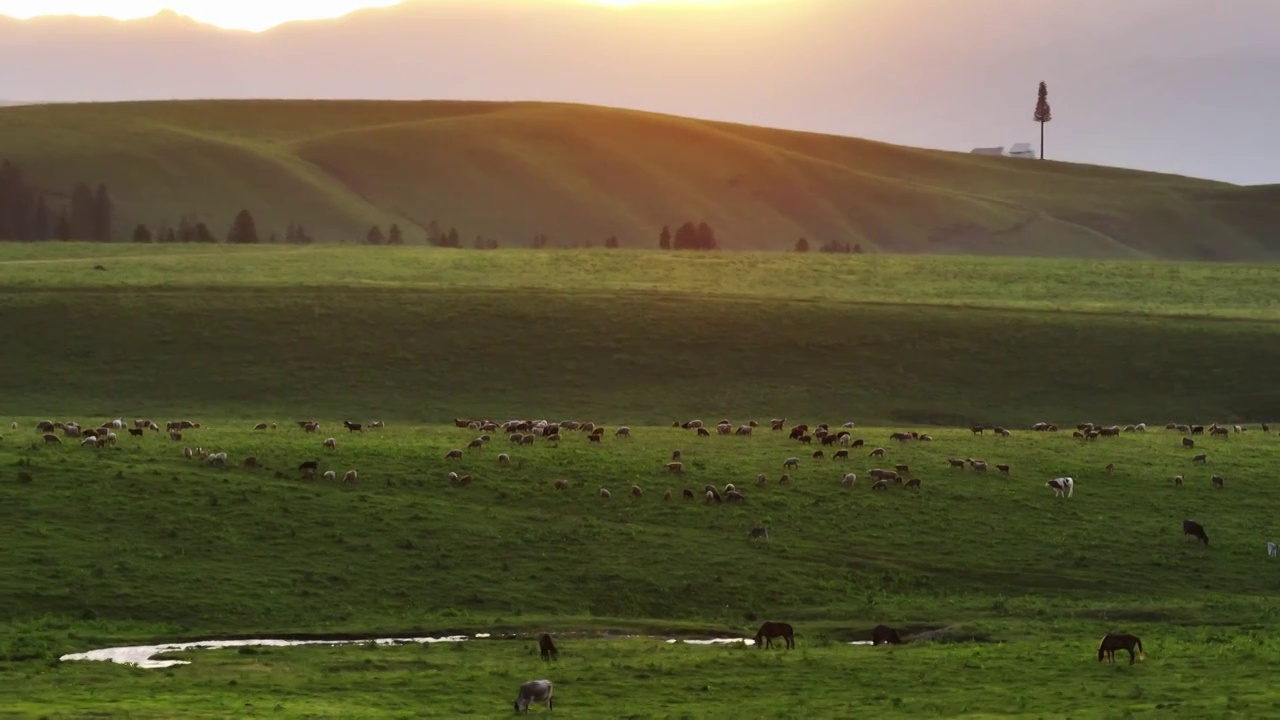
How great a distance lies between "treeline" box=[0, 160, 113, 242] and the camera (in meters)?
168

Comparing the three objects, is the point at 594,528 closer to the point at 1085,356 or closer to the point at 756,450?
the point at 756,450

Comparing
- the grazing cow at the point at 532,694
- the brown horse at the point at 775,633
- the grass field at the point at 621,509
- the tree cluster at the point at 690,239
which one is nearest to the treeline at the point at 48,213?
the tree cluster at the point at 690,239

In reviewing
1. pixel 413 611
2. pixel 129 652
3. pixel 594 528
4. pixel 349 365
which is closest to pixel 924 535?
pixel 594 528

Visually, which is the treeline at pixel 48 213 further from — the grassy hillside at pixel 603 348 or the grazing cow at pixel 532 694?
the grazing cow at pixel 532 694

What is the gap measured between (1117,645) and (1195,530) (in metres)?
14.3

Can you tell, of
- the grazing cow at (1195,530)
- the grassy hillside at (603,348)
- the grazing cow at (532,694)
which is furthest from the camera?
the grassy hillside at (603,348)

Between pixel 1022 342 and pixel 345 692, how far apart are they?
59.3 metres

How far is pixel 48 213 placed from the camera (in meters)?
174

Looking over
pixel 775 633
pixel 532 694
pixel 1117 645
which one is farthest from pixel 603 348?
pixel 532 694

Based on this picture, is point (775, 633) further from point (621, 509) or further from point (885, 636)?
point (621, 509)

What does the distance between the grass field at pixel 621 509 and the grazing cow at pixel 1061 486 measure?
65 cm

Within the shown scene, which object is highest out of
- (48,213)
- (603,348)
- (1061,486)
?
(48,213)

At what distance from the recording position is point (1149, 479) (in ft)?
163

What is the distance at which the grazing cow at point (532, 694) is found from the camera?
2636 centimetres
